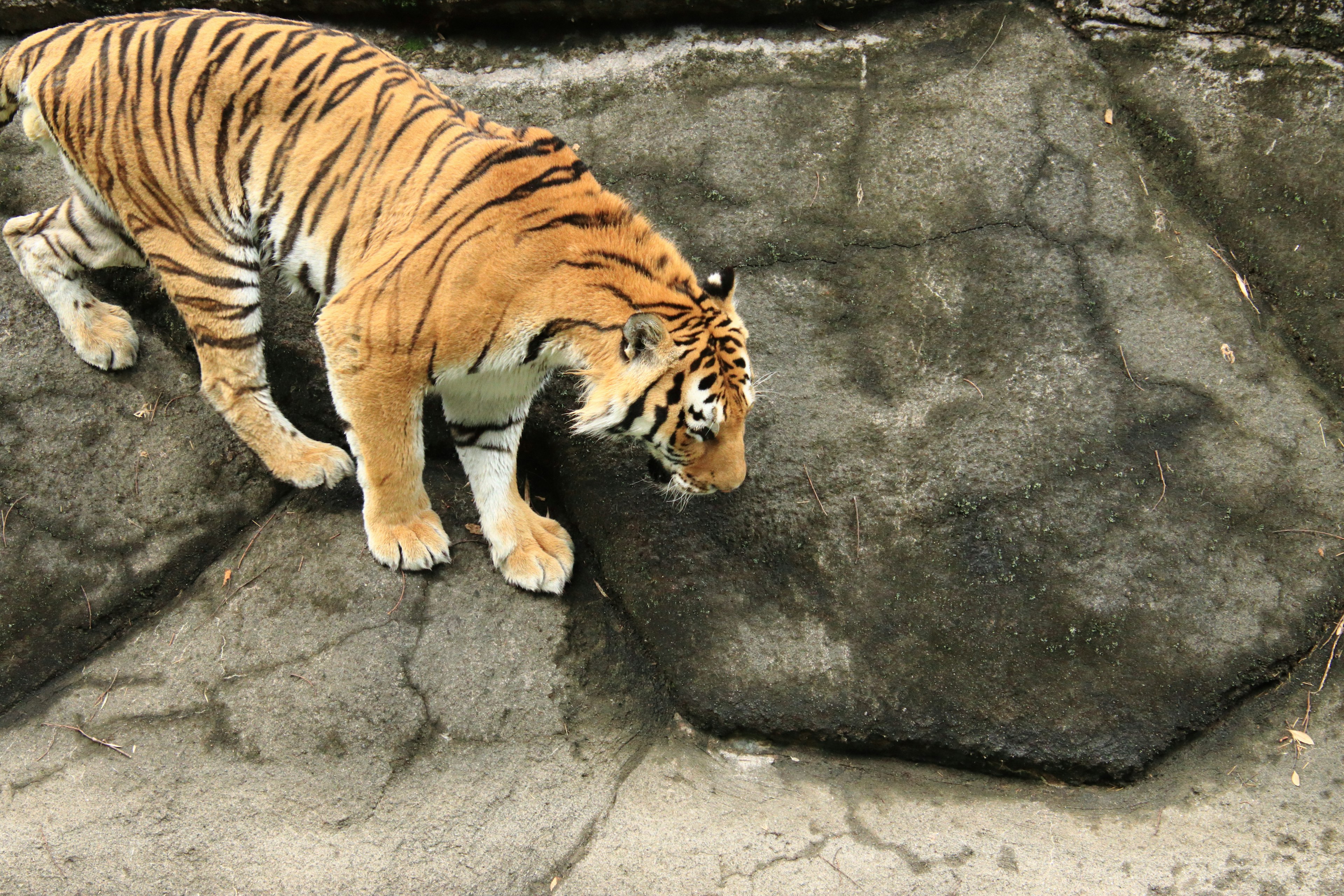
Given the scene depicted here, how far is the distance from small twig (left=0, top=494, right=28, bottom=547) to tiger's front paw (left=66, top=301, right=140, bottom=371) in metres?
0.54

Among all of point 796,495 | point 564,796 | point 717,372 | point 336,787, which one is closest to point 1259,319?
point 796,495

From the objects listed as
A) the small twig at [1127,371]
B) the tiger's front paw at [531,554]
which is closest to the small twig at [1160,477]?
the small twig at [1127,371]

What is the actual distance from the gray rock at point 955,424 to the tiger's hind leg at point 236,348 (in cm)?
83

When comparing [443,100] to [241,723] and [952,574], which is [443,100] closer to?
[241,723]

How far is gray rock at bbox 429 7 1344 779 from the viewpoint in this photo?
286 cm

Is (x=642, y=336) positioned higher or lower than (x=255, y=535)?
higher

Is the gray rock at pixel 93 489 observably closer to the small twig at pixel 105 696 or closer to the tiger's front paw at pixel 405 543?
the small twig at pixel 105 696

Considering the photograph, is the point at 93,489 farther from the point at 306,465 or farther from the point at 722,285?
the point at 722,285

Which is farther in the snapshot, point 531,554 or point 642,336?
point 531,554

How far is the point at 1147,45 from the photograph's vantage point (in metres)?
4.10

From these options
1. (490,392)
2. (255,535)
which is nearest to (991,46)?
(490,392)

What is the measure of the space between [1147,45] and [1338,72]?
729 millimetres

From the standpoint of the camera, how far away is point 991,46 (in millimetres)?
4234

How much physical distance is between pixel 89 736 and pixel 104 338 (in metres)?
1.42
